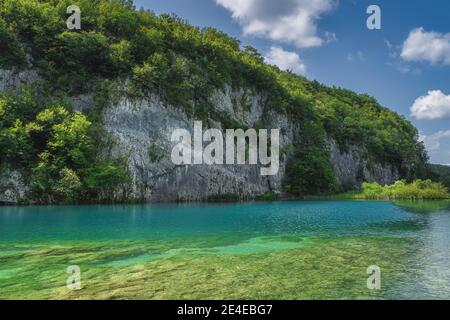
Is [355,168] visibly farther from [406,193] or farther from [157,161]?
[157,161]

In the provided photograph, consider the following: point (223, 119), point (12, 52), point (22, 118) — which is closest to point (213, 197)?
point (223, 119)

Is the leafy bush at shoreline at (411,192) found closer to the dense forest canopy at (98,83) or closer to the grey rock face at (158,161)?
the dense forest canopy at (98,83)

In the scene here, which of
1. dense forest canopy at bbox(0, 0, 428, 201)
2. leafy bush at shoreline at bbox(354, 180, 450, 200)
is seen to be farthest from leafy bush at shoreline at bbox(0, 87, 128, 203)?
leafy bush at shoreline at bbox(354, 180, 450, 200)

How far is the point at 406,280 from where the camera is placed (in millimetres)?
10242

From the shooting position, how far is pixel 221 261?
12.7 meters

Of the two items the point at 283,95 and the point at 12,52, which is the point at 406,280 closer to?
the point at 12,52

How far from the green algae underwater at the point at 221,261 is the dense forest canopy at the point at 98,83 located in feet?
58.5

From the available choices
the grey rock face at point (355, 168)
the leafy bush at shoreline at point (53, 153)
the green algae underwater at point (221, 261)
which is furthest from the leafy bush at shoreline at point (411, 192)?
the leafy bush at shoreline at point (53, 153)

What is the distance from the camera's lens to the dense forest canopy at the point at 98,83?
38.8m

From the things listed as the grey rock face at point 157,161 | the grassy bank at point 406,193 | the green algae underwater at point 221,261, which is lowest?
the green algae underwater at point 221,261

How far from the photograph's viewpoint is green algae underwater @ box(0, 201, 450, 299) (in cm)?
909

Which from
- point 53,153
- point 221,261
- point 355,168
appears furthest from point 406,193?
point 221,261
